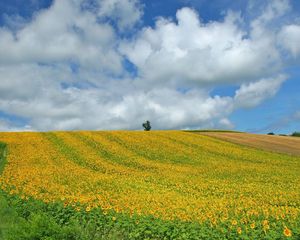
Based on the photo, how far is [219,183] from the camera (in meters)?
24.5

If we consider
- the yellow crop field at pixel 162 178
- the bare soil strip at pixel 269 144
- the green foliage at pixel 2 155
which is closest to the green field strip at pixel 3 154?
the green foliage at pixel 2 155

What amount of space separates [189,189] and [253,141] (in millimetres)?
31862

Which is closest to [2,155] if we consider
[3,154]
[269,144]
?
[3,154]

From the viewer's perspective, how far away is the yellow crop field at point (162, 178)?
14.6 m

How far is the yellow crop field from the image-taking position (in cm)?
1462

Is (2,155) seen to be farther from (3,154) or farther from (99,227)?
(99,227)

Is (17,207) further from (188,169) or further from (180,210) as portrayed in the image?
(188,169)

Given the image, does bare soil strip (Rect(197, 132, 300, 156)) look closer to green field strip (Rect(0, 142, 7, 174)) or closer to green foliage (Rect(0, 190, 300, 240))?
green field strip (Rect(0, 142, 7, 174))

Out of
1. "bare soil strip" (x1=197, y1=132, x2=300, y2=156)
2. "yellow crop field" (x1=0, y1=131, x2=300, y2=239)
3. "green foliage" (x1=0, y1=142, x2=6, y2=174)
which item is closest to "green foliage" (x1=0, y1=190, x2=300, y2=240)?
"yellow crop field" (x1=0, y1=131, x2=300, y2=239)

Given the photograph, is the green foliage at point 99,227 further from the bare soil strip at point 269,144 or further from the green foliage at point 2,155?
the bare soil strip at point 269,144

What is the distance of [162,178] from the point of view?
2611 centimetres

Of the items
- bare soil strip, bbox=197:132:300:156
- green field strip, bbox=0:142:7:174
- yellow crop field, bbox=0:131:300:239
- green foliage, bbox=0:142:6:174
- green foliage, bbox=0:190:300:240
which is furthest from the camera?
bare soil strip, bbox=197:132:300:156

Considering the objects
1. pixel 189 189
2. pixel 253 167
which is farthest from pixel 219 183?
pixel 253 167

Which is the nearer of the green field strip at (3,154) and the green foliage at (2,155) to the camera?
the green field strip at (3,154)
